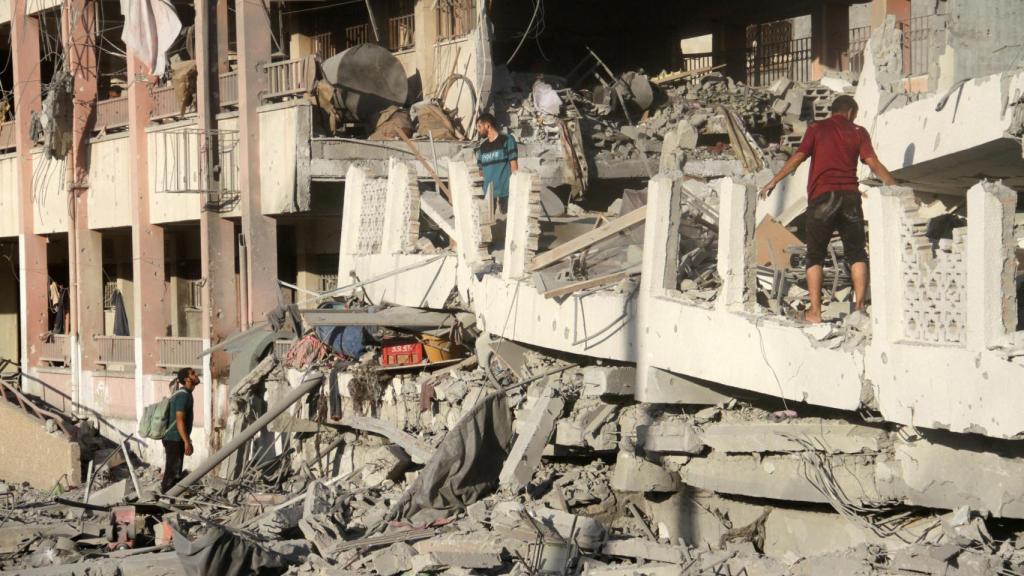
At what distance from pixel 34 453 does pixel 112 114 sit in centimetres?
540

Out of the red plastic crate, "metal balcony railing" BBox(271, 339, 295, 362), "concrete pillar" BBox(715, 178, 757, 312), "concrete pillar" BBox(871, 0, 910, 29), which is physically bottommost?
"metal balcony railing" BBox(271, 339, 295, 362)

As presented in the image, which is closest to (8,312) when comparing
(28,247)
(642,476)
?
(28,247)

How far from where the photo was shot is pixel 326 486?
42.4 ft

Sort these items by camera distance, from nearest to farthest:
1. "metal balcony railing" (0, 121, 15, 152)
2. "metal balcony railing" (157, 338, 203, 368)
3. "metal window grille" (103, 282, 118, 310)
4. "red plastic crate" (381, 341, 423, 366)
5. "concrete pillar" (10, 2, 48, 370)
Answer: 1. "red plastic crate" (381, 341, 423, 366)
2. "metal balcony railing" (157, 338, 203, 368)
3. "concrete pillar" (10, 2, 48, 370)
4. "metal balcony railing" (0, 121, 15, 152)
5. "metal window grille" (103, 282, 118, 310)

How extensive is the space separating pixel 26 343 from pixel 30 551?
11424 mm

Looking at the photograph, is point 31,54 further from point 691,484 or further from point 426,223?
point 691,484

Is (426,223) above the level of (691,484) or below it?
above

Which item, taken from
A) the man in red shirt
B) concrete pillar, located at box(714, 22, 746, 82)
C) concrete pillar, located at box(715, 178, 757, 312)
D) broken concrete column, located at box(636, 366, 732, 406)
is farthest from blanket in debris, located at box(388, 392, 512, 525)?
concrete pillar, located at box(714, 22, 746, 82)

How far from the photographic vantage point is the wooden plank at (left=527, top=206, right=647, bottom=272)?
35.2 feet

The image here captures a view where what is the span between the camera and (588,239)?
436 inches

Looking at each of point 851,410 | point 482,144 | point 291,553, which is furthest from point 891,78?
point 291,553

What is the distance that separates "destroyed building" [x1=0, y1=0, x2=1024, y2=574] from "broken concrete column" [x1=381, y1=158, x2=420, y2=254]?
0.04 meters

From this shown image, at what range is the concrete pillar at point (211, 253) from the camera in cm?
1872

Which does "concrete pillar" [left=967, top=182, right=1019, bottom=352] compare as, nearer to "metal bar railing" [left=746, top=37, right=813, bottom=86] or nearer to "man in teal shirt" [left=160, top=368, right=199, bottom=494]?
"man in teal shirt" [left=160, top=368, right=199, bottom=494]
